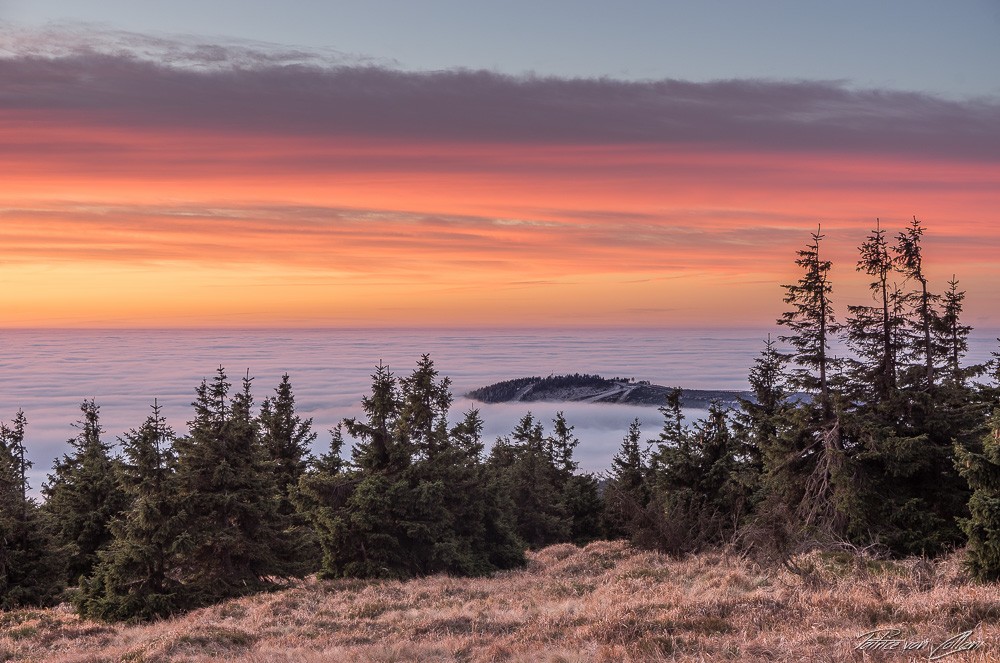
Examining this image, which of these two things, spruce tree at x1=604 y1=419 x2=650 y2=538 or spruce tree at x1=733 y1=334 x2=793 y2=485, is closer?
spruce tree at x1=733 y1=334 x2=793 y2=485

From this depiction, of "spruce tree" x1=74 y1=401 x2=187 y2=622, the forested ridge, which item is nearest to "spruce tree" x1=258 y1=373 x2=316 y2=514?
the forested ridge

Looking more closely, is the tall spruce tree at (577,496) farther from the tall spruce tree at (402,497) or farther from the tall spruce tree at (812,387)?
the tall spruce tree at (812,387)

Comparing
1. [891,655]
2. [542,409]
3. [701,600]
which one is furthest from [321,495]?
[542,409]

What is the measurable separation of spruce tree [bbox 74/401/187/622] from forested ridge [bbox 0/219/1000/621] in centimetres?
6

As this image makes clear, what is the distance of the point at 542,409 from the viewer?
19662cm

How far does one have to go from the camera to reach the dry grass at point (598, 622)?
957cm

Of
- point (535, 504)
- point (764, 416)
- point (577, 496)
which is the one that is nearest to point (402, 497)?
point (764, 416)

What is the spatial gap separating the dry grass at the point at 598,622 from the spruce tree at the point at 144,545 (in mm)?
955

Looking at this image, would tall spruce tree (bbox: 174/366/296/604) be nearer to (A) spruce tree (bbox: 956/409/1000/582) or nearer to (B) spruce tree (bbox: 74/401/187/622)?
(B) spruce tree (bbox: 74/401/187/622)

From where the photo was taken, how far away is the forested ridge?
21.0 metres
